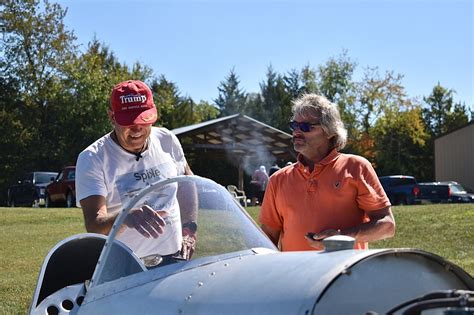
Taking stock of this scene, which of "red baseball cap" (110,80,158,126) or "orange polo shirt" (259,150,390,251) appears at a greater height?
"red baseball cap" (110,80,158,126)

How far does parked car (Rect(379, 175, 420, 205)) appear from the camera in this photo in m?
37.0

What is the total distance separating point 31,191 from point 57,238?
811 inches

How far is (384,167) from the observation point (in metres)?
62.2

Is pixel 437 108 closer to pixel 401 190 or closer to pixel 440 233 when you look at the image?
pixel 401 190

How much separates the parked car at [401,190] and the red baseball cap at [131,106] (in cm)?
3287

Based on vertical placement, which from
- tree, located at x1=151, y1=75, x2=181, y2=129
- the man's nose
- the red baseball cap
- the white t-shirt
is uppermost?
tree, located at x1=151, y1=75, x2=181, y2=129

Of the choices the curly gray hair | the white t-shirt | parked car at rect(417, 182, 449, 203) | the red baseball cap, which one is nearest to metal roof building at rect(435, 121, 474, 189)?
parked car at rect(417, 182, 449, 203)

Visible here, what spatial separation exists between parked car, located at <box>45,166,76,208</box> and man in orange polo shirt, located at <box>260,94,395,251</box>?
90.5 feet

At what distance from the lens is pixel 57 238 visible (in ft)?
53.5

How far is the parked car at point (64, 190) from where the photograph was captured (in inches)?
1249

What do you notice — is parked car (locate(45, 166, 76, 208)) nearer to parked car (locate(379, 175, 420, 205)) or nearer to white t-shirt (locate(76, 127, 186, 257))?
parked car (locate(379, 175, 420, 205))

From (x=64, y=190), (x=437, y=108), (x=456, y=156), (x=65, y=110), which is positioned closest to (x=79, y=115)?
(x=65, y=110)

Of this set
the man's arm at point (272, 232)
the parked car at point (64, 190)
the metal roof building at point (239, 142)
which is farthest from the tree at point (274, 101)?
the man's arm at point (272, 232)

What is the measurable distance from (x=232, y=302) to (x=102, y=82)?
1995 inches
